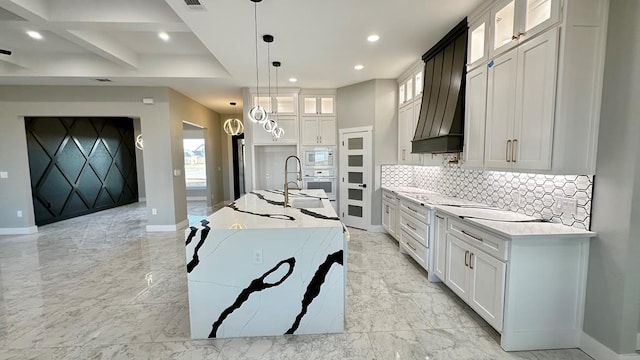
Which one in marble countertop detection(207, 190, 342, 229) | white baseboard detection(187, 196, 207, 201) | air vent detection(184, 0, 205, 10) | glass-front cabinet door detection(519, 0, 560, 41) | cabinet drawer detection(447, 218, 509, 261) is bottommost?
white baseboard detection(187, 196, 207, 201)

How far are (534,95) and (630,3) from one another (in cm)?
68

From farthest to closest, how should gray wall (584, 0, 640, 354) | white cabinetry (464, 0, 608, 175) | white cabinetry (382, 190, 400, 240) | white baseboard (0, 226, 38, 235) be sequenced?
white baseboard (0, 226, 38, 235), white cabinetry (382, 190, 400, 240), white cabinetry (464, 0, 608, 175), gray wall (584, 0, 640, 354)

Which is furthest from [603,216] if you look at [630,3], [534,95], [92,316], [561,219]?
[92,316]

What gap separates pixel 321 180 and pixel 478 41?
371 centimetres

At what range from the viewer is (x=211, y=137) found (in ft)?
25.9

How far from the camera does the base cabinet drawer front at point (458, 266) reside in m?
2.46

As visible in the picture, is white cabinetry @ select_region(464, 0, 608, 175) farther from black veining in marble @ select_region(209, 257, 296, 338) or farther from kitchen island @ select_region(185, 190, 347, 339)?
black veining in marble @ select_region(209, 257, 296, 338)

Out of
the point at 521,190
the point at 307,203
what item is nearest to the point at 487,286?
the point at 521,190

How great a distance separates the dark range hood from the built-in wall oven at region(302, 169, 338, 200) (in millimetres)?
2235

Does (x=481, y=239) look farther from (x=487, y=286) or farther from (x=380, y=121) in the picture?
(x=380, y=121)

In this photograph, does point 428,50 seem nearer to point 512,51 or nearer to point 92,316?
point 512,51

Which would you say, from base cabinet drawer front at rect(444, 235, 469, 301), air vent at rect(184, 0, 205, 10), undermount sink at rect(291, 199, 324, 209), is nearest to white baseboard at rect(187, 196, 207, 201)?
undermount sink at rect(291, 199, 324, 209)

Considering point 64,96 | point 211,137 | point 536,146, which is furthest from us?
point 211,137

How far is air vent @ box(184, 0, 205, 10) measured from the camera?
8.24ft
